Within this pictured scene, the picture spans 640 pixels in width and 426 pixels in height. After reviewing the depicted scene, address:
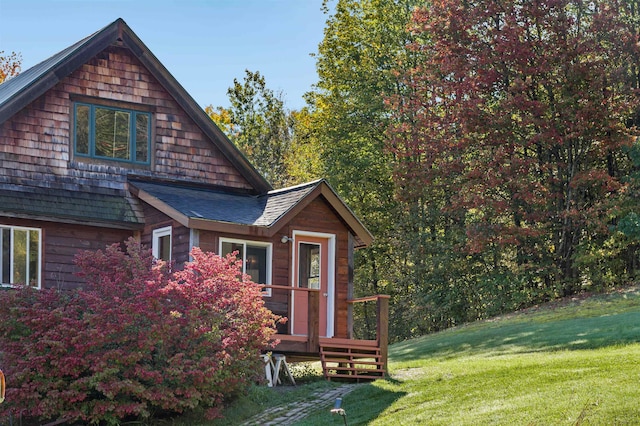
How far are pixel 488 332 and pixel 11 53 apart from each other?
1315 inches

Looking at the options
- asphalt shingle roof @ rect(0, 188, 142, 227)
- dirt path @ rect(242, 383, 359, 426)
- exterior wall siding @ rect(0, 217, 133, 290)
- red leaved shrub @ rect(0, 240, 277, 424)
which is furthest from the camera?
exterior wall siding @ rect(0, 217, 133, 290)

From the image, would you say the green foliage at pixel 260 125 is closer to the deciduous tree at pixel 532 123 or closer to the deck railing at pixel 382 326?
the deciduous tree at pixel 532 123

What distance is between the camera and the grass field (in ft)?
45.4

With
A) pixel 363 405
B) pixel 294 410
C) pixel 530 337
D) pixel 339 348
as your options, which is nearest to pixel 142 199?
pixel 339 348

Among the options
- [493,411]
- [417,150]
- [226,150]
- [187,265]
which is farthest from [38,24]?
[493,411]

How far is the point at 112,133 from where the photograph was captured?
76.0 ft

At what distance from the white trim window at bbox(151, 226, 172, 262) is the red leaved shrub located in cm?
392

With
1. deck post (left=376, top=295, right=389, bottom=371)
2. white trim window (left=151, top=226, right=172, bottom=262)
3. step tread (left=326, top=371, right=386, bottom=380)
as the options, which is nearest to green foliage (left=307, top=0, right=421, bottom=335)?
white trim window (left=151, top=226, right=172, bottom=262)

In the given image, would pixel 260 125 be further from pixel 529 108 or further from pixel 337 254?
pixel 337 254

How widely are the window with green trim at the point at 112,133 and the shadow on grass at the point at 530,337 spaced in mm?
7739

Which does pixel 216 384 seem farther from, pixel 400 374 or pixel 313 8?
pixel 313 8

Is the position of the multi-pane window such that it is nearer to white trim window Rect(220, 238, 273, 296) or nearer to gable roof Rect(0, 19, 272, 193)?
gable roof Rect(0, 19, 272, 193)

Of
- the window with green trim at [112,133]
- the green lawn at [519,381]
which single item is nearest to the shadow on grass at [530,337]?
the green lawn at [519,381]

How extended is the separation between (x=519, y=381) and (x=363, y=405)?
261 centimetres
